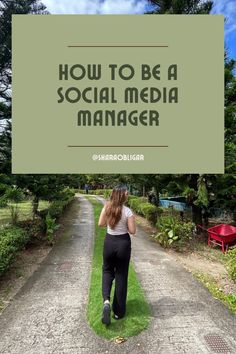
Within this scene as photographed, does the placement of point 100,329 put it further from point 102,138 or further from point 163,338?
point 102,138

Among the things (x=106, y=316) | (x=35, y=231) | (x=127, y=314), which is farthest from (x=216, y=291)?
(x=35, y=231)

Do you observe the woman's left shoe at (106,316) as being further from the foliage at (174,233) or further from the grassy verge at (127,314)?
the foliage at (174,233)

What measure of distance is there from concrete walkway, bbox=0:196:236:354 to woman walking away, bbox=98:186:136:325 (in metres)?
0.53

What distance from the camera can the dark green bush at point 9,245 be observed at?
5711mm

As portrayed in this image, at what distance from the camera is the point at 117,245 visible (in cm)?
405

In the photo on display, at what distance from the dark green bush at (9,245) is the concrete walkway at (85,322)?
58 cm

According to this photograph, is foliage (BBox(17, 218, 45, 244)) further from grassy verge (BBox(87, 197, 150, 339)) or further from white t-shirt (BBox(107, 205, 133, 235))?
white t-shirt (BBox(107, 205, 133, 235))

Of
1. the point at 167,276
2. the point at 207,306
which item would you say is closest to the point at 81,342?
the point at 207,306

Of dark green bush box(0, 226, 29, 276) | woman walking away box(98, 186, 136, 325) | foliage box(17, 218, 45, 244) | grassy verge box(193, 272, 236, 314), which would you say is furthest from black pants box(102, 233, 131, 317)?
foliage box(17, 218, 45, 244)

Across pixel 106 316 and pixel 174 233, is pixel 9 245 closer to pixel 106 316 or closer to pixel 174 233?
pixel 106 316

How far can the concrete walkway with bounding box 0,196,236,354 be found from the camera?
3494 mm

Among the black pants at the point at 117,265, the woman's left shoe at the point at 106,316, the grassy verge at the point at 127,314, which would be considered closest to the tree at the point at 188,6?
the grassy verge at the point at 127,314

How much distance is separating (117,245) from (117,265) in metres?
0.29

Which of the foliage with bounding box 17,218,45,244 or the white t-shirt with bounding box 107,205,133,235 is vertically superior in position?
the white t-shirt with bounding box 107,205,133,235
